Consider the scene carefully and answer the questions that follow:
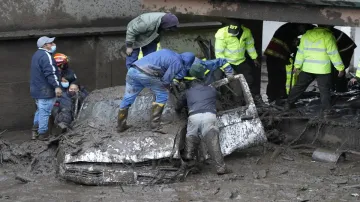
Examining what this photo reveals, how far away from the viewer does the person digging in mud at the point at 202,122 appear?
8.80m

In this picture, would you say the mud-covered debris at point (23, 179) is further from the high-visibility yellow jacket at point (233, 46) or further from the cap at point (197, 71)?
the high-visibility yellow jacket at point (233, 46)

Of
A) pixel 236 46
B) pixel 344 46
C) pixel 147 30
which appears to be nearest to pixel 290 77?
pixel 344 46

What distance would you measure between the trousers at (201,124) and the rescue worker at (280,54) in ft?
11.4

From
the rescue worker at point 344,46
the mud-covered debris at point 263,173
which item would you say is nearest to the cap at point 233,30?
the rescue worker at point 344,46

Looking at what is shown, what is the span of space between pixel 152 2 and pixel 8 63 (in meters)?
2.75

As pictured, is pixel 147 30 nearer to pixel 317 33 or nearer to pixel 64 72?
pixel 64 72

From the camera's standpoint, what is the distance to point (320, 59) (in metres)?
10.4

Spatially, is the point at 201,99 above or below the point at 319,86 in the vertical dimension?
above

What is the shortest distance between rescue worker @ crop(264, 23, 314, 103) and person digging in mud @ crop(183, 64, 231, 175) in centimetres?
331

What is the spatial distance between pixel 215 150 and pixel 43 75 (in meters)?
3.08

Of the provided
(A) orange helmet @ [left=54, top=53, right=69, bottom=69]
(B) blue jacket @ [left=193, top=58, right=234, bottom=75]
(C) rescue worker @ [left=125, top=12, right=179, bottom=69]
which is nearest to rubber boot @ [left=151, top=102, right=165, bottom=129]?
(B) blue jacket @ [left=193, top=58, right=234, bottom=75]

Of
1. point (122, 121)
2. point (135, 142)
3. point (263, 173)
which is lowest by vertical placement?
point (263, 173)

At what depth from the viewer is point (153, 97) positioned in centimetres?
944

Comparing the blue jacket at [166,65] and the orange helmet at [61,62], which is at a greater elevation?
the blue jacket at [166,65]
